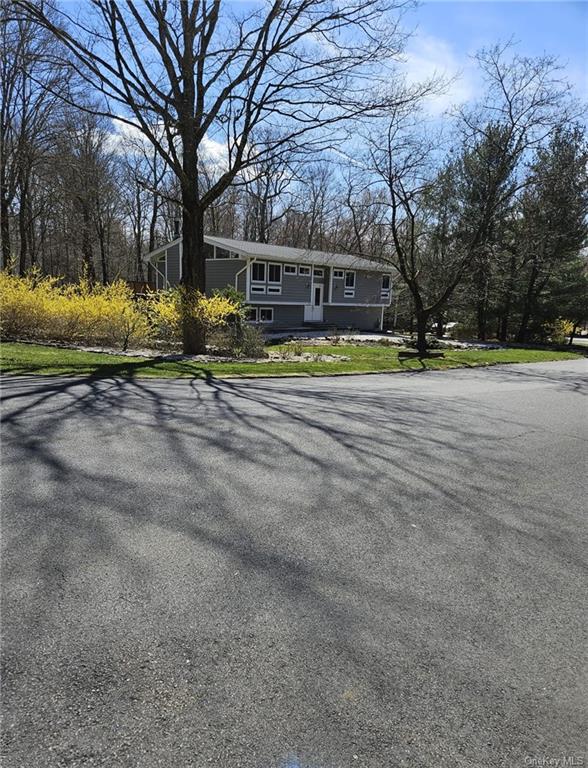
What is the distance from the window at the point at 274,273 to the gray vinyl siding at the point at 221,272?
1849 mm

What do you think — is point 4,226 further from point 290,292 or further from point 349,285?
point 349,285

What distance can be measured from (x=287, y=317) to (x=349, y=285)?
625 cm

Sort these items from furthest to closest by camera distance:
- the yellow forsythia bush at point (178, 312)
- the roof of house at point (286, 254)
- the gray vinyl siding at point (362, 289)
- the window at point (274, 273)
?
the gray vinyl siding at point (362, 289) < the window at point (274, 273) < the roof of house at point (286, 254) < the yellow forsythia bush at point (178, 312)

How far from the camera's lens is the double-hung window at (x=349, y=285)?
34688mm

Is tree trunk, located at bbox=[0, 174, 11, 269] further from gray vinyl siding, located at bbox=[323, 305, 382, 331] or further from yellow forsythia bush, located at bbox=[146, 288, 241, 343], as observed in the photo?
gray vinyl siding, located at bbox=[323, 305, 382, 331]

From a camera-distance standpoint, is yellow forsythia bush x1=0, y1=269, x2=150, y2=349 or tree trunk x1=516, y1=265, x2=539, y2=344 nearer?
yellow forsythia bush x1=0, y1=269, x2=150, y2=349

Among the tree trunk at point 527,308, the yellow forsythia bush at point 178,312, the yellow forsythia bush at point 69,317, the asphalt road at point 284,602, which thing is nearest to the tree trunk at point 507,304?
the tree trunk at point 527,308

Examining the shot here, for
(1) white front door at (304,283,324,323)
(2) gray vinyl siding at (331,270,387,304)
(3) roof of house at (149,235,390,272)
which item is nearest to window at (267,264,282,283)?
(3) roof of house at (149,235,390,272)

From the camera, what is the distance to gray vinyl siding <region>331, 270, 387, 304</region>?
112ft

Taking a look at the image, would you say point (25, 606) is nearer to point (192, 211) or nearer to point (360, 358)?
point (192, 211)

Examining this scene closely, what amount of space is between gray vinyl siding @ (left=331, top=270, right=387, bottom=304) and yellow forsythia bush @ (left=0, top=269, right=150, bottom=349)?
65.7 ft

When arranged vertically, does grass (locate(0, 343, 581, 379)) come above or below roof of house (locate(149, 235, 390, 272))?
below

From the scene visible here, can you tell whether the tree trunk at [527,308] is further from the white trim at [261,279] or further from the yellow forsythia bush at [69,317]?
the yellow forsythia bush at [69,317]

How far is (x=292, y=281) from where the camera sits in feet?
100
